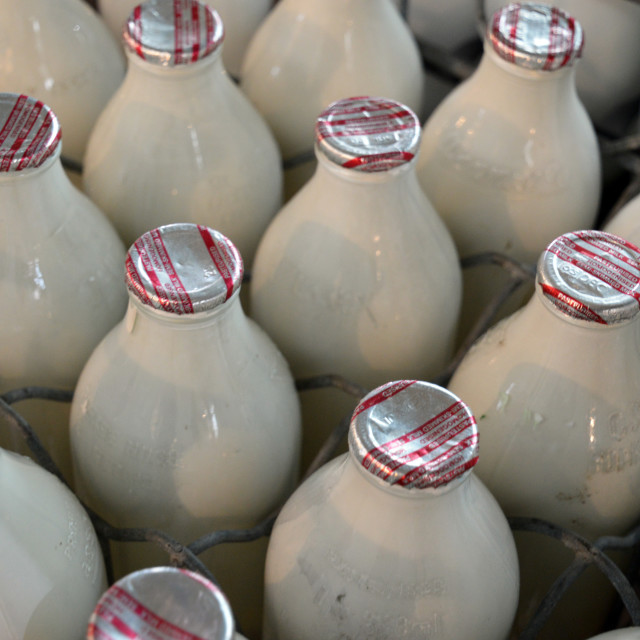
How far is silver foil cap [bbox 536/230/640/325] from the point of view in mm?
610

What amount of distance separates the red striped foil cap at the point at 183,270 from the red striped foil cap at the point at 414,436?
0.42ft

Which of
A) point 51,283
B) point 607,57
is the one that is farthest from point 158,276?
point 607,57

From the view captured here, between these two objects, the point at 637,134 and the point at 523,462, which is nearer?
the point at 523,462

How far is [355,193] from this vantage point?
70cm

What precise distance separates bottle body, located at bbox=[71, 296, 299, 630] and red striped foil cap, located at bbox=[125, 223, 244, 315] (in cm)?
2

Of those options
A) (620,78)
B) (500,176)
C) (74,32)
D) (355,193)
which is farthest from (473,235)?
(74,32)

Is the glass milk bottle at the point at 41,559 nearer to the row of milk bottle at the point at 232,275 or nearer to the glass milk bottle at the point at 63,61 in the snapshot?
the row of milk bottle at the point at 232,275

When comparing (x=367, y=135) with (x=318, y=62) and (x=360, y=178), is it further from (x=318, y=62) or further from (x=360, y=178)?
(x=318, y=62)

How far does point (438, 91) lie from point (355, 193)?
1.74 ft

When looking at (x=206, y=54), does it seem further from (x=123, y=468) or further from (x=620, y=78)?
(x=620, y=78)

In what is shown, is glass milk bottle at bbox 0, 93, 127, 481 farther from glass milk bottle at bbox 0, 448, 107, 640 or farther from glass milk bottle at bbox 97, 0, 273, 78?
glass milk bottle at bbox 97, 0, 273, 78

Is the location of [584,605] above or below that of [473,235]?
below

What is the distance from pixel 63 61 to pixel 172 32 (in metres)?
0.16

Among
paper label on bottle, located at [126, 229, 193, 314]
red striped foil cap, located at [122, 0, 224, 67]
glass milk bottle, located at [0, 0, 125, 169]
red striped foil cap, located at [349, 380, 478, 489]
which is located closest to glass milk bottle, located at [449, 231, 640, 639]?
red striped foil cap, located at [349, 380, 478, 489]
